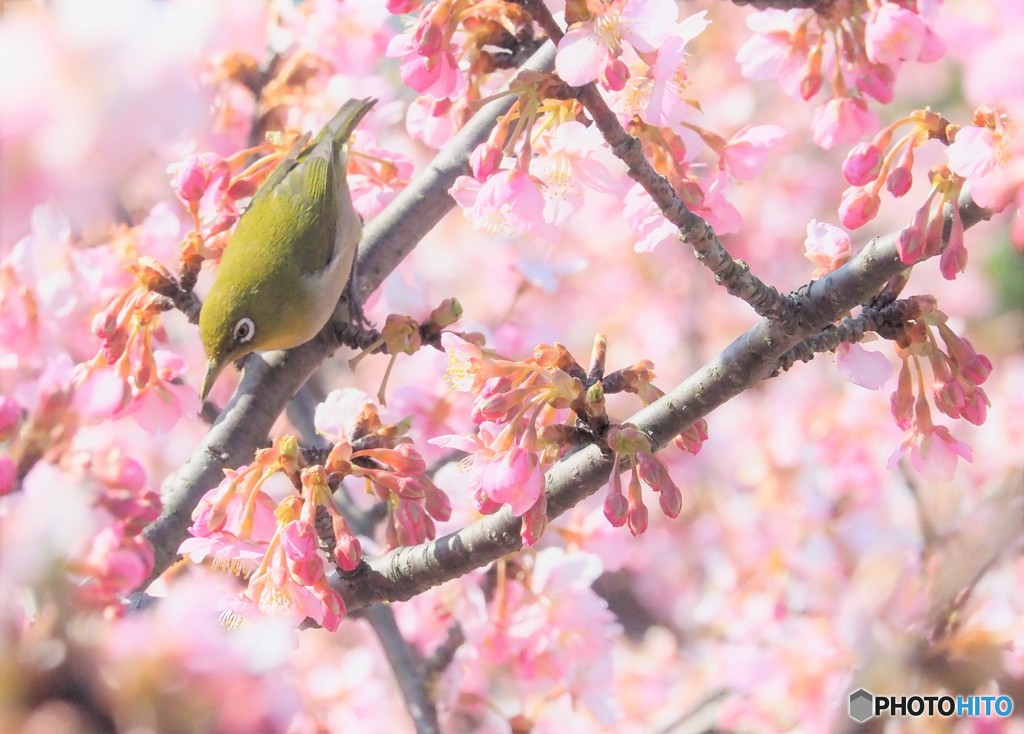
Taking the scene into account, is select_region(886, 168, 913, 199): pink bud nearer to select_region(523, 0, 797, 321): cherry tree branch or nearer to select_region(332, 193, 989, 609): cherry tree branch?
select_region(332, 193, 989, 609): cherry tree branch

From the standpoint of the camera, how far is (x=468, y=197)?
5.80 ft

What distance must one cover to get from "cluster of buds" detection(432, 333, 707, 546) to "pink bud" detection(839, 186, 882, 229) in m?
0.46

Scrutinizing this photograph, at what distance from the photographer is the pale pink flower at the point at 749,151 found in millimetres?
1921

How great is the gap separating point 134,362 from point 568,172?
956 mm

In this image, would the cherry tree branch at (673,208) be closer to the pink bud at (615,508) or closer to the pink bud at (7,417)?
the pink bud at (615,508)

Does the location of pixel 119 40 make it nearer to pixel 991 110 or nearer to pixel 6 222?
pixel 6 222

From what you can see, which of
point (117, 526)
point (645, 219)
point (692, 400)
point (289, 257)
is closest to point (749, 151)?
point (645, 219)

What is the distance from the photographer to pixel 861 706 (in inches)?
80.1

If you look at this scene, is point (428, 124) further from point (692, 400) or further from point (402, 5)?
point (692, 400)

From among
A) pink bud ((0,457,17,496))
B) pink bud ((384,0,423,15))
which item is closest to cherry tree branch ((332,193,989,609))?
pink bud ((0,457,17,496))

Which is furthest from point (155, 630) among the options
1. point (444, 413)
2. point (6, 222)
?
point (444, 413)

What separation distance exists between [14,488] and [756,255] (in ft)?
14.7

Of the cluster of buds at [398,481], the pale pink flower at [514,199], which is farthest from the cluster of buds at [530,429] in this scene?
the pale pink flower at [514,199]

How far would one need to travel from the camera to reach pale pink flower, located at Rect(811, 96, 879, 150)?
2.06 meters
